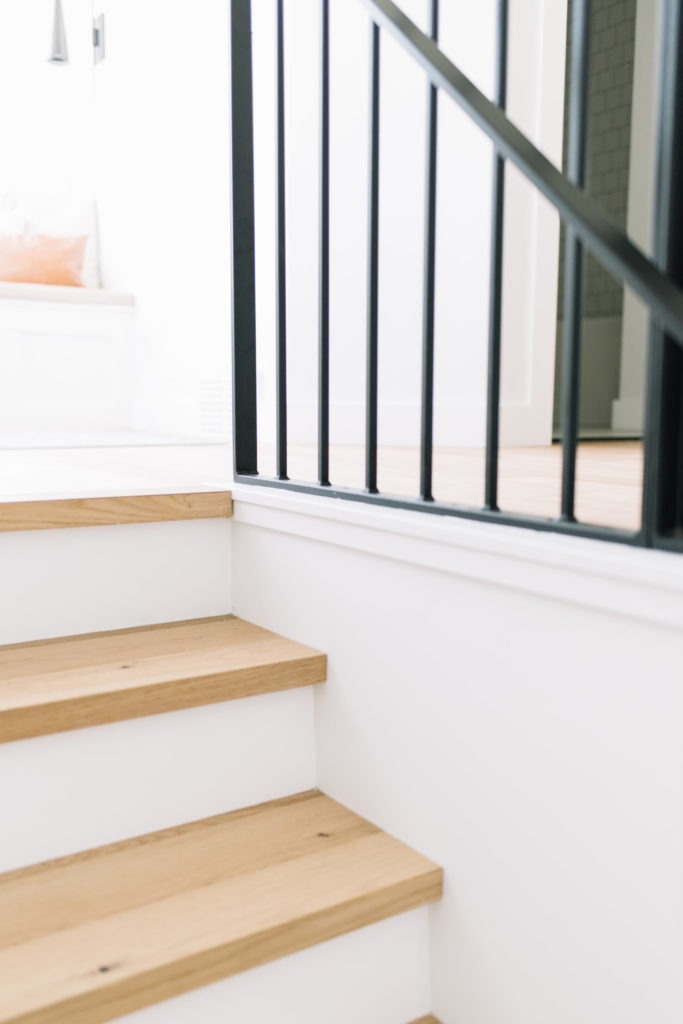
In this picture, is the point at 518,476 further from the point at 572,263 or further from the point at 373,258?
the point at 572,263

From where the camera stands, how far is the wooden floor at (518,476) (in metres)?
1.06

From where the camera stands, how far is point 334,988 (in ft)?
3.09

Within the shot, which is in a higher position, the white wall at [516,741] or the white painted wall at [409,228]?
the white painted wall at [409,228]

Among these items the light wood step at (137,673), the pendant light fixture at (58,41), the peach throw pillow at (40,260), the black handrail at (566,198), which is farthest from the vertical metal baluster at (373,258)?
the pendant light fixture at (58,41)

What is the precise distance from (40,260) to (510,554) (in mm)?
3649

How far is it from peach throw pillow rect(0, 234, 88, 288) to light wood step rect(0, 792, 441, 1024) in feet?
11.1

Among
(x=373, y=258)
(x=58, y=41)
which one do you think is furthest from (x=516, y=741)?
(x=58, y=41)

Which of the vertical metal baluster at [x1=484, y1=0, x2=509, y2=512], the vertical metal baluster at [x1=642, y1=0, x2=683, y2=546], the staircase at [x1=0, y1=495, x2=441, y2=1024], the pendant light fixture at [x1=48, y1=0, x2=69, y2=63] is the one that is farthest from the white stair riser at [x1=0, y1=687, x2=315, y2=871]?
the pendant light fixture at [x1=48, y1=0, x2=69, y2=63]

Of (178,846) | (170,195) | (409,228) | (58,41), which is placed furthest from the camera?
(58,41)

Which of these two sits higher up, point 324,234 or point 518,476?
point 324,234

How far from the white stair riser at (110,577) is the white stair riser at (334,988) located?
1.81 ft

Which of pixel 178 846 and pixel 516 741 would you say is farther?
pixel 178 846

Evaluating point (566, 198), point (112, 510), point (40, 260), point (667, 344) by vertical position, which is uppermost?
point (40, 260)

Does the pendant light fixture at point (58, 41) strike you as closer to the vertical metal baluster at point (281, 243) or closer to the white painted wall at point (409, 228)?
the white painted wall at point (409, 228)
